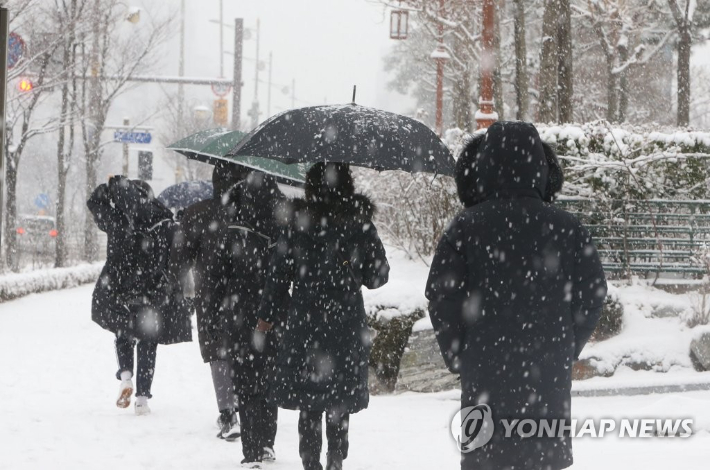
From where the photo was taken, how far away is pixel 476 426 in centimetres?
367

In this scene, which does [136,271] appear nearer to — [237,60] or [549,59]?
[549,59]

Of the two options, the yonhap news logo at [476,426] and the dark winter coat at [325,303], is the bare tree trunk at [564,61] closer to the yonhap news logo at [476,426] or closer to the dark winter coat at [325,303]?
the dark winter coat at [325,303]

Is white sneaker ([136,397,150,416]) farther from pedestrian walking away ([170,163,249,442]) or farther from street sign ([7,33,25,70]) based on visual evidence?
street sign ([7,33,25,70])

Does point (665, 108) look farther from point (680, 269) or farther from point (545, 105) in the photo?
point (680, 269)

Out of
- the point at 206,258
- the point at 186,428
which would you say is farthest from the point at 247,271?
the point at 186,428

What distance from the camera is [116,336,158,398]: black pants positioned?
7.71 meters

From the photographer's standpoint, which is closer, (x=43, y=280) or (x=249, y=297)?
(x=249, y=297)

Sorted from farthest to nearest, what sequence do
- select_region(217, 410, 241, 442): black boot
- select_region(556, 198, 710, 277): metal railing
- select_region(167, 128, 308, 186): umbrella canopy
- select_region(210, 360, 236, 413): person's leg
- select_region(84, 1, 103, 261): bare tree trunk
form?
select_region(84, 1, 103, 261): bare tree trunk → select_region(556, 198, 710, 277): metal railing → select_region(217, 410, 241, 442): black boot → select_region(210, 360, 236, 413): person's leg → select_region(167, 128, 308, 186): umbrella canopy

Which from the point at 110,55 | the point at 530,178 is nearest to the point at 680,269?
the point at 530,178

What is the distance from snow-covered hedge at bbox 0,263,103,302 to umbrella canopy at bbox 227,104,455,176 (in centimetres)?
1377

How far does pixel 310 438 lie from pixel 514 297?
2027 millimetres

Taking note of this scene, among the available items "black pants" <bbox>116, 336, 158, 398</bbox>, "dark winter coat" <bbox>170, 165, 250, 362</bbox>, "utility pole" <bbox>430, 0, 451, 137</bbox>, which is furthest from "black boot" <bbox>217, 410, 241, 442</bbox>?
"utility pole" <bbox>430, 0, 451, 137</bbox>

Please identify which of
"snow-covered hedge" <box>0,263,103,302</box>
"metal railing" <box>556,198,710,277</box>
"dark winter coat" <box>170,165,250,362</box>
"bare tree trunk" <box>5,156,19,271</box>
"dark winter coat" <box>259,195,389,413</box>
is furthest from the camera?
"bare tree trunk" <box>5,156,19,271</box>

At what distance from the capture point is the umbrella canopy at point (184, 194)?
34.8 feet
